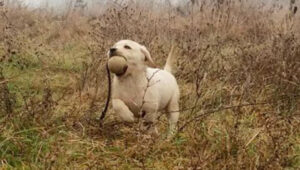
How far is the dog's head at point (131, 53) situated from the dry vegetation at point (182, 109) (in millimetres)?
486

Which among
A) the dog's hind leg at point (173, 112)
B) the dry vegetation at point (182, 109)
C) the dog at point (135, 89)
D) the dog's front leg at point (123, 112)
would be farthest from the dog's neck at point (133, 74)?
the dog's hind leg at point (173, 112)

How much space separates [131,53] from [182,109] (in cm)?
104

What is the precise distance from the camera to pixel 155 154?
153 inches

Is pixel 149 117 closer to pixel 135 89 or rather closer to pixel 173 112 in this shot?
pixel 135 89

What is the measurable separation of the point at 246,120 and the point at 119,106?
1.19 m

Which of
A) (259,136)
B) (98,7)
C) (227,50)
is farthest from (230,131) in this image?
(98,7)

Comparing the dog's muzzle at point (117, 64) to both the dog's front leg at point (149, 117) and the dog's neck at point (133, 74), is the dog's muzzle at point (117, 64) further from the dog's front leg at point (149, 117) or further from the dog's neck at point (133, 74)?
the dog's front leg at point (149, 117)

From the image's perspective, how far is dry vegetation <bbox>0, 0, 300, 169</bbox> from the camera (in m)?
3.65

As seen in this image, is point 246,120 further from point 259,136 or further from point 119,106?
point 119,106

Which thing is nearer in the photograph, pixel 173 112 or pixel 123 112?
pixel 123 112

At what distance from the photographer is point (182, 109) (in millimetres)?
4875

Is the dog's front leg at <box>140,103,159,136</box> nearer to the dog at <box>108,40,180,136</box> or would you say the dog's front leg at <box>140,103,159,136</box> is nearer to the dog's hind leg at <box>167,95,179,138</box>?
the dog at <box>108,40,180,136</box>

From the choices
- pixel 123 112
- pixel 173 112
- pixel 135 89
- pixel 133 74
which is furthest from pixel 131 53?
pixel 173 112

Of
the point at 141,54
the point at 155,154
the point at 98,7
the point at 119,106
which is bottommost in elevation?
the point at 155,154
